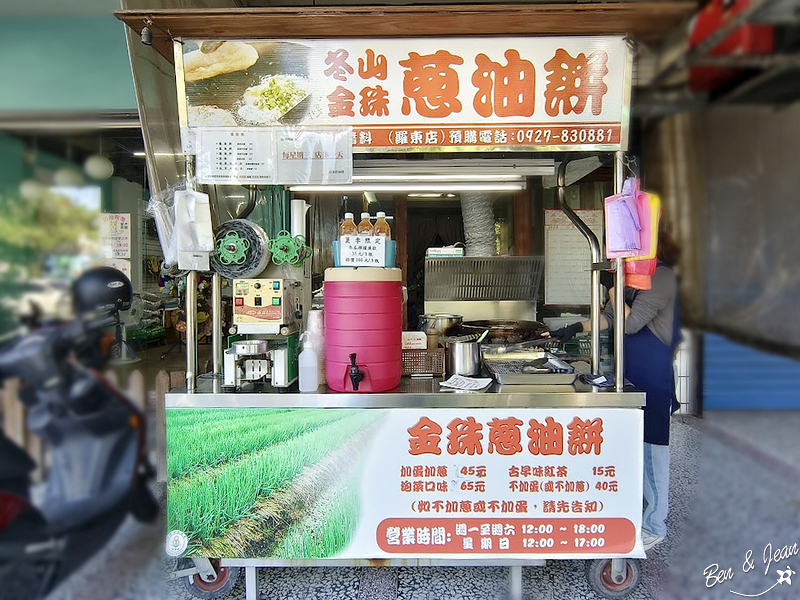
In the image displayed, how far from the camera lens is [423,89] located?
2.24 meters

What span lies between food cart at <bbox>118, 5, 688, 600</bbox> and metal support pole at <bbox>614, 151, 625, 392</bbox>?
0.9 inches

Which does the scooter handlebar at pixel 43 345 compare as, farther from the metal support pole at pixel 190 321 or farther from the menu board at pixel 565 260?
the menu board at pixel 565 260

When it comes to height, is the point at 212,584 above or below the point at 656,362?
below

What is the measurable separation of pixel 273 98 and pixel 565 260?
3877 millimetres

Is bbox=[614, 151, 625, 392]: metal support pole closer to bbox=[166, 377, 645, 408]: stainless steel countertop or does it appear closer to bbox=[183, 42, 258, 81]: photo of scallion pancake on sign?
bbox=[166, 377, 645, 408]: stainless steel countertop

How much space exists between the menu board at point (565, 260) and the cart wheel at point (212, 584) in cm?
407

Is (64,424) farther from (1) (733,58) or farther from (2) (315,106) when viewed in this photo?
(1) (733,58)

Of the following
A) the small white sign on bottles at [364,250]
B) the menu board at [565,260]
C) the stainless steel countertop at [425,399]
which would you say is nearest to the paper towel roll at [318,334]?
→ the stainless steel countertop at [425,399]

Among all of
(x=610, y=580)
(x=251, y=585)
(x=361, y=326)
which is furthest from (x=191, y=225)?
(x=610, y=580)

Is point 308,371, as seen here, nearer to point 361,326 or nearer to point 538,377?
point 361,326

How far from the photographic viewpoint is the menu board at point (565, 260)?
5149 millimetres

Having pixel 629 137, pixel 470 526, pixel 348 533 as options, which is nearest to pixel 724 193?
pixel 629 137

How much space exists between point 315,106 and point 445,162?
1.13m

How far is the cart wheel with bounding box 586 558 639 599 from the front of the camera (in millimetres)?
2352
